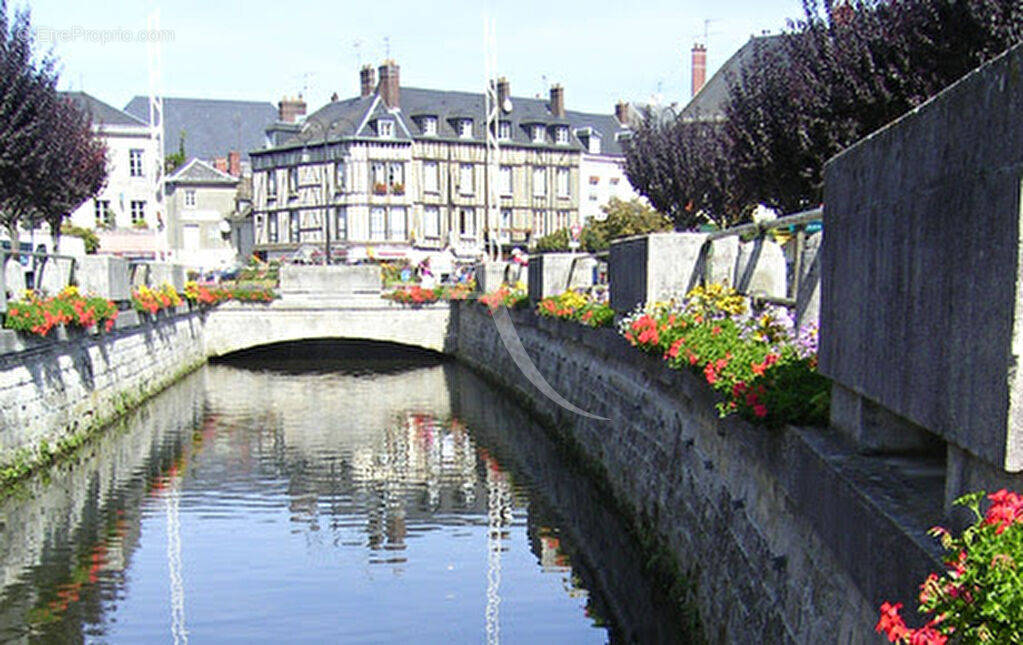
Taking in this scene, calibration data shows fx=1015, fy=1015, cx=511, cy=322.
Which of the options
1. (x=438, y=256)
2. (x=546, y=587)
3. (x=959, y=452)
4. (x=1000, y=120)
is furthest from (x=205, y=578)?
(x=438, y=256)

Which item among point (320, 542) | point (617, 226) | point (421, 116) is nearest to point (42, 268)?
point (320, 542)

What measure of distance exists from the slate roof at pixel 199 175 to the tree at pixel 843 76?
2012 inches

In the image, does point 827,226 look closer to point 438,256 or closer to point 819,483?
point 819,483

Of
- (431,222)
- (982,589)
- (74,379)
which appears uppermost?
(431,222)

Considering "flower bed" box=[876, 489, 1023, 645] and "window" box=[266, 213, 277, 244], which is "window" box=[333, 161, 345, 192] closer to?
"window" box=[266, 213, 277, 244]

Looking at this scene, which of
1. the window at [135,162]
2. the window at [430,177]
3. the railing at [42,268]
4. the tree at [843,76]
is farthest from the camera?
the window at [430,177]

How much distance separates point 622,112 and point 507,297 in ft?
154

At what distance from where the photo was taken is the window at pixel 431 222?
55.7 meters

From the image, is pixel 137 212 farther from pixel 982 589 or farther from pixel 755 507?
pixel 982 589

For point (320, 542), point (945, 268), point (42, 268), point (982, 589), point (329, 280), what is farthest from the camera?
point (329, 280)

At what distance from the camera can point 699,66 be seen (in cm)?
4916

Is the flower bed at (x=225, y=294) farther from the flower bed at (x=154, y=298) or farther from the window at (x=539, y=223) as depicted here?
the window at (x=539, y=223)

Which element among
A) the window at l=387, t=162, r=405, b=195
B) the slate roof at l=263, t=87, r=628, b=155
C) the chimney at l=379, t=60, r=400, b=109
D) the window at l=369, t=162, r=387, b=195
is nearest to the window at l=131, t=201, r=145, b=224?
the slate roof at l=263, t=87, r=628, b=155

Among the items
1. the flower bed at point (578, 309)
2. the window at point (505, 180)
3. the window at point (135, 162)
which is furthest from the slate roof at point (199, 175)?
the flower bed at point (578, 309)
